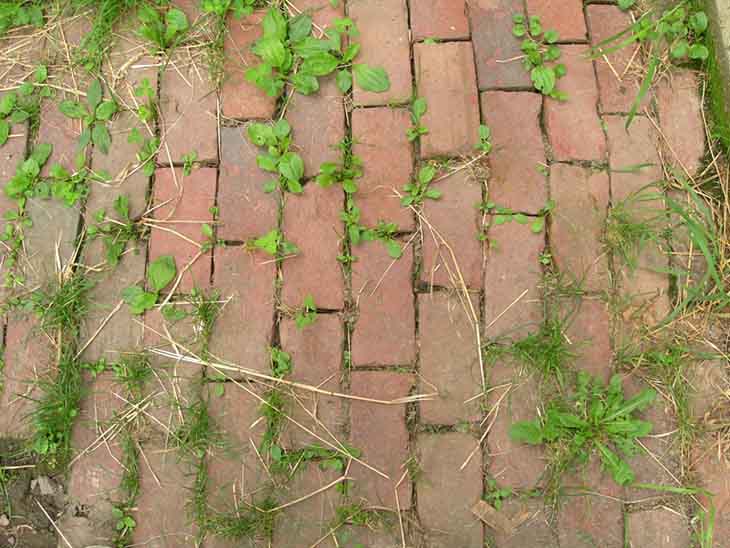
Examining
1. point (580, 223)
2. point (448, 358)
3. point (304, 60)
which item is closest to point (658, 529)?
point (448, 358)

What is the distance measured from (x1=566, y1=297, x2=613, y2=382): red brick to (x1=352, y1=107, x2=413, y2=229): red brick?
0.63 meters

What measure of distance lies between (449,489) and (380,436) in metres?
0.27

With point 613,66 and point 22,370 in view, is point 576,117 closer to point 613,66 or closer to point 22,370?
point 613,66

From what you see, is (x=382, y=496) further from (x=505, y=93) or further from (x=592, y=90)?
(x=592, y=90)

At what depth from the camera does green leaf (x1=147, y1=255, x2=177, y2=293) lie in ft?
6.86

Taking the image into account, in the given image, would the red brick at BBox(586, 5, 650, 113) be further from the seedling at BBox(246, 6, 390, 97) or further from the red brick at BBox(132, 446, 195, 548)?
the red brick at BBox(132, 446, 195, 548)

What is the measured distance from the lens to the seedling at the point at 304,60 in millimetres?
2188

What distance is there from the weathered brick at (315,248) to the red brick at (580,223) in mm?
730

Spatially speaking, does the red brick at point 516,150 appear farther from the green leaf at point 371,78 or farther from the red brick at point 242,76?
the red brick at point 242,76

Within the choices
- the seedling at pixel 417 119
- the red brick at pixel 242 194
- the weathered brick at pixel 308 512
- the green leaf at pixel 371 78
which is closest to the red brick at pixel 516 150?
the seedling at pixel 417 119

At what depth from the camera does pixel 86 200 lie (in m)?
2.19

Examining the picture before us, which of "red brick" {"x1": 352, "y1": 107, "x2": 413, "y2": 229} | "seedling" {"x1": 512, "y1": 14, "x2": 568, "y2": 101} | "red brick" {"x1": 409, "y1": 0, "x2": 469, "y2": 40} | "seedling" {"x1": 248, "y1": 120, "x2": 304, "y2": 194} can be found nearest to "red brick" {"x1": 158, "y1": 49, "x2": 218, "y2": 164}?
"seedling" {"x1": 248, "y1": 120, "x2": 304, "y2": 194}

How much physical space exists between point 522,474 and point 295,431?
0.73 metres

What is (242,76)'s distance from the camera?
2244 mm
